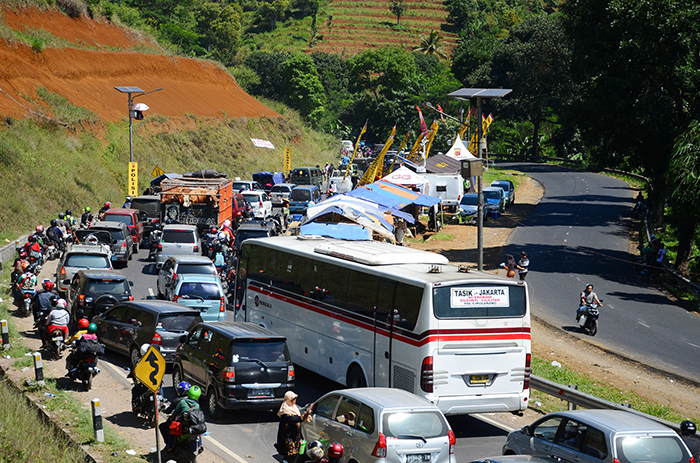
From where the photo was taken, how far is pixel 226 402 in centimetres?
1424

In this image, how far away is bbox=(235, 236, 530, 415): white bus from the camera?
1379 cm

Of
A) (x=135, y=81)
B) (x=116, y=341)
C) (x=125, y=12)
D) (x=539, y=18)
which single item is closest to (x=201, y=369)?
(x=116, y=341)

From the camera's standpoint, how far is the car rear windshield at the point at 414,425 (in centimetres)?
1081

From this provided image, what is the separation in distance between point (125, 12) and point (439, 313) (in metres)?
104

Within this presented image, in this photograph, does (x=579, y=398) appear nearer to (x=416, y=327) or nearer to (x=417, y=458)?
(x=416, y=327)

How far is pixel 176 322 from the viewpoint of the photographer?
17625mm

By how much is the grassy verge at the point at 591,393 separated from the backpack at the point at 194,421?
8.11 metres

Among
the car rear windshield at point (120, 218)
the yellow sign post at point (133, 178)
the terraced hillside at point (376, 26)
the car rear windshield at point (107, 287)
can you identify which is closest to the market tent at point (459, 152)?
the car rear windshield at point (120, 218)

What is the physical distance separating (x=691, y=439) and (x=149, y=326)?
37.8 ft

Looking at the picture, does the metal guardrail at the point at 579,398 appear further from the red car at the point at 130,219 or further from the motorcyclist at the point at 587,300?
the red car at the point at 130,219

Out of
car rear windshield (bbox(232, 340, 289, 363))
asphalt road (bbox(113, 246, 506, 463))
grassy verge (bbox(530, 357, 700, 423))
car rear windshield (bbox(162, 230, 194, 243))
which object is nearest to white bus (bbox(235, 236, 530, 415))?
asphalt road (bbox(113, 246, 506, 463))

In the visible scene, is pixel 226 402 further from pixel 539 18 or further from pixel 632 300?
pixel 539 18

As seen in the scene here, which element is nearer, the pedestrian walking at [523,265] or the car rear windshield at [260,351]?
the car rear windshield at [260,351]

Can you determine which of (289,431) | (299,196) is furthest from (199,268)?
(299,196)
